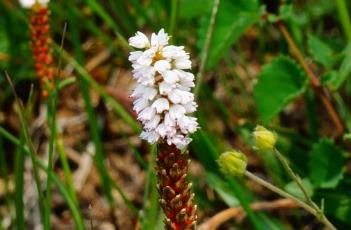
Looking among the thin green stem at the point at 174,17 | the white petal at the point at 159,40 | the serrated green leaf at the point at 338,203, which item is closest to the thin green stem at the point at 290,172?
the white petal at the point at 159,40

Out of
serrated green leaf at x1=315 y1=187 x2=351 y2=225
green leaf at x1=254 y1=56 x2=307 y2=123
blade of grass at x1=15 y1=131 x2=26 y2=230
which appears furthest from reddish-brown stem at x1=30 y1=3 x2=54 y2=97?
serrated green leaf at x1=315 y1=187 x2=351 y2=225

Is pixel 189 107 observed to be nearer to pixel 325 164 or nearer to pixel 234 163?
pixel 234 163

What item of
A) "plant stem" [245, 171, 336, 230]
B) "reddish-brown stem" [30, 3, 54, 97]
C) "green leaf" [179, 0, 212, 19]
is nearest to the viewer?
"plant stem" [245, 171, 336, 230]

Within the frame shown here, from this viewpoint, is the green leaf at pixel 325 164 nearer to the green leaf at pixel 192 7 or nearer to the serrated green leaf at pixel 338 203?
the serrated green leaf at pixel 338 203

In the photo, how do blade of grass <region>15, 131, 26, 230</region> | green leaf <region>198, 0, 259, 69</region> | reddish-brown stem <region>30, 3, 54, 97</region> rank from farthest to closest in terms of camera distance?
green leaf <region>198, 0, 259, 69</region>
reddish-brown stem <region>30, 3, 54, 97</region>
blade of grass <region>15, 131, 26, 230</region>

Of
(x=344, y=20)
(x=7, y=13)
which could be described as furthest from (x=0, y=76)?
(x=344, y=20)

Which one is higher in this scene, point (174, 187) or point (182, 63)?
point (182, 63)

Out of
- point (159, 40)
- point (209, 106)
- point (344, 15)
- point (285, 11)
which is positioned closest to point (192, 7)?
point (285, 11)

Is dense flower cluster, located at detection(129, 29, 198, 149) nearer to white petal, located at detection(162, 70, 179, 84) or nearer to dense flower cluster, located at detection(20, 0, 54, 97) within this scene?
white petal, located at detection(162, 70, 179, 84)

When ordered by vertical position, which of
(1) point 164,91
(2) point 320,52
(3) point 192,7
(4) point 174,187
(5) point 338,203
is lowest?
(5) point 338,203
